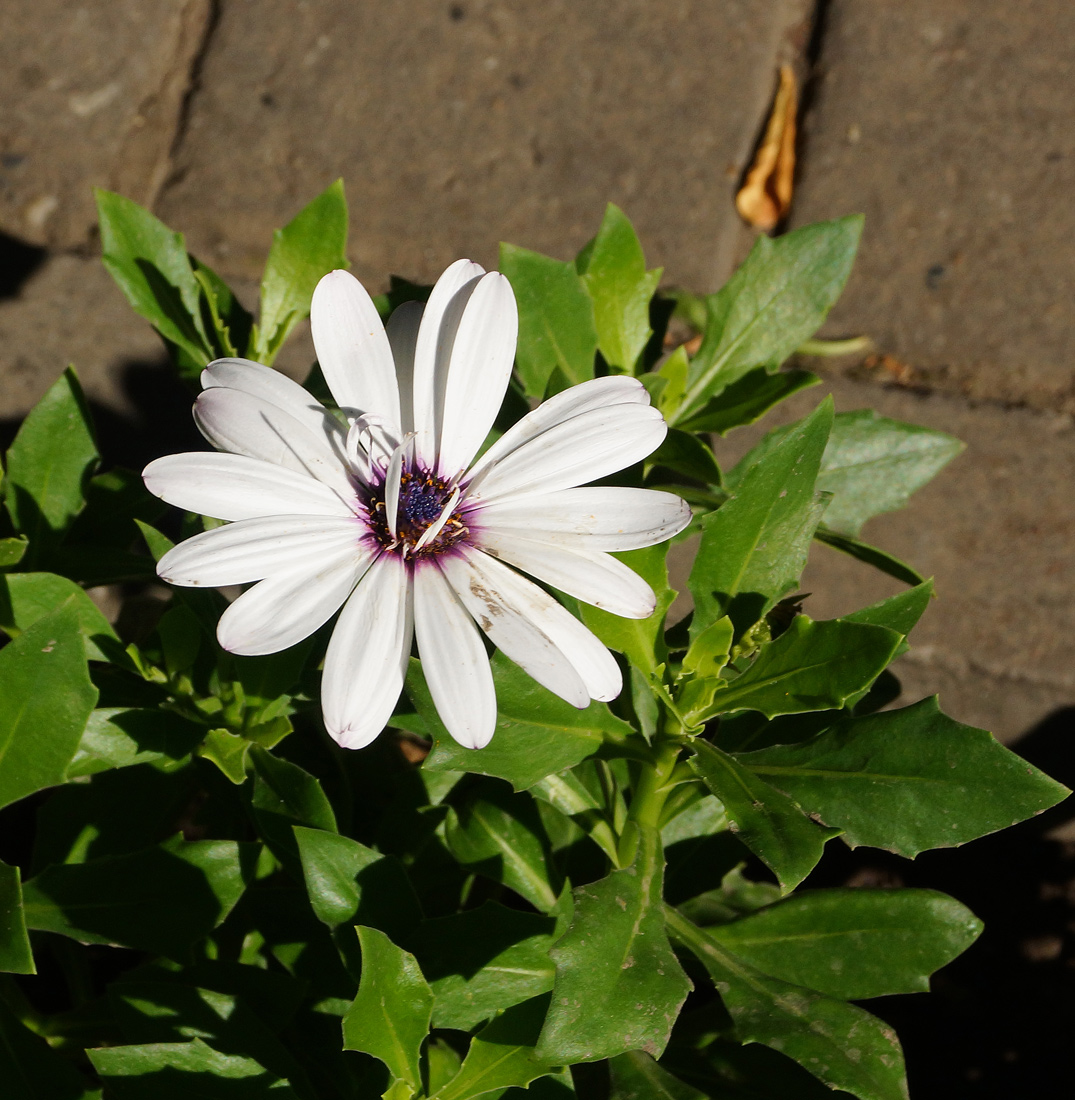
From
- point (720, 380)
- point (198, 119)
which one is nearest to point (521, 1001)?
point (720, 380)

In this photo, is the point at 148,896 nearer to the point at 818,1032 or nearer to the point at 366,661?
the point at 366,661

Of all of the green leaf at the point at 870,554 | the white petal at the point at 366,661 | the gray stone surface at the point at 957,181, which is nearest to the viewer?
the white petal at the point at 366,661

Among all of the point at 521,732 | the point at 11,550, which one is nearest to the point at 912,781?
the point at 521,732

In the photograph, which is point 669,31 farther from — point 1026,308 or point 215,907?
point 215,907

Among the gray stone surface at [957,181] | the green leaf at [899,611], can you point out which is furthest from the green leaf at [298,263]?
the gray stone surface at [957,181]

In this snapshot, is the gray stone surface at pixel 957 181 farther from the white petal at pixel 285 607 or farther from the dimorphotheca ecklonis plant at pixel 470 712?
the white petal at pixel 285 607

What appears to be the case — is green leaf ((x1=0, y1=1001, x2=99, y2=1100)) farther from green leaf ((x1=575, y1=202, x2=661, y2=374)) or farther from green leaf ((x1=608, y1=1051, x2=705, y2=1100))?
green leaf ((x1=575, y1=202, x2=661, y2=374))

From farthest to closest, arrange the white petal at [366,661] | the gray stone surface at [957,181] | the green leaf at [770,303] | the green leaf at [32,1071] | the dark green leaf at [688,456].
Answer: the gray stone surface at [957,181] < the green leaf at [770,303] < the dark green leaf at [688,456] < the green leaf at [32,1071] < the white petal at [366,661]
